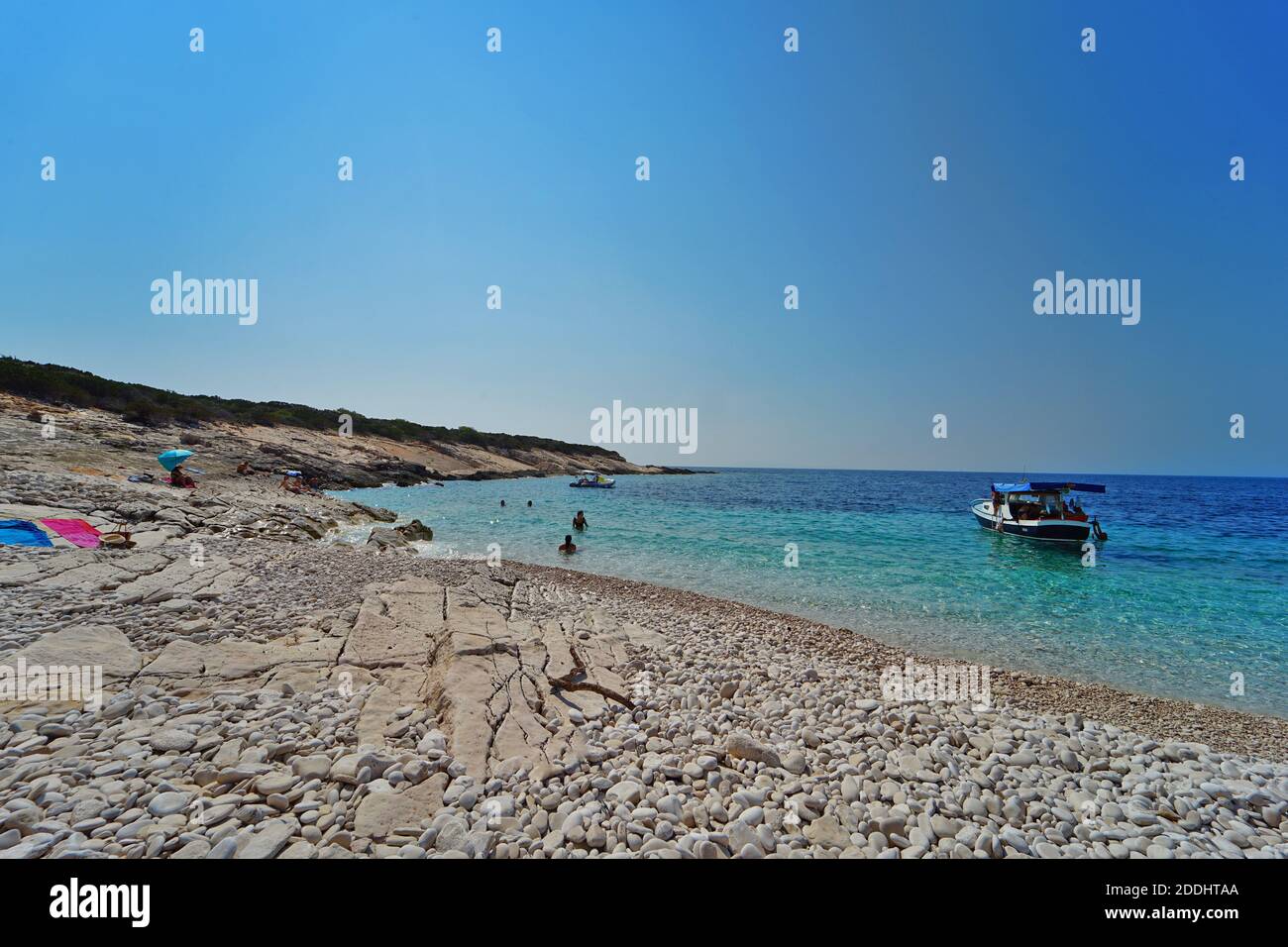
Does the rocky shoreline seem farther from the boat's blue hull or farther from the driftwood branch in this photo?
the boat's blue hull

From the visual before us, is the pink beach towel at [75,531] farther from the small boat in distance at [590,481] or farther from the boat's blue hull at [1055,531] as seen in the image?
the small boat in distance at [590,481]

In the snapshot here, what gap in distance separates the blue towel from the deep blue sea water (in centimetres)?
1188

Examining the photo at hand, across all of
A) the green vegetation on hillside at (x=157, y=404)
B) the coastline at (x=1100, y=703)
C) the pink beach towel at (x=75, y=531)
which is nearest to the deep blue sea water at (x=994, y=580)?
the coastline at (x=1100, y=703)

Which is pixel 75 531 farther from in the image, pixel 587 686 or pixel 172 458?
pixel 172 458

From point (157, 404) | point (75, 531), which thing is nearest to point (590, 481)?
point (157, 404)

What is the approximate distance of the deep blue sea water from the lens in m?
11.6

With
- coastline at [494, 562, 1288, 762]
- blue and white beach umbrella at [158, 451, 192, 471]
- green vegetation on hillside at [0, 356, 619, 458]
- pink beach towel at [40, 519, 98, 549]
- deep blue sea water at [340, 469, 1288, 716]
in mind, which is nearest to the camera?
coastline at [494, 562, 1288, 762]

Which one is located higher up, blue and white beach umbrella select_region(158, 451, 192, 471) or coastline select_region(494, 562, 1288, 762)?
blue and white beach umbrella select_region(158, 451, 192, 471)

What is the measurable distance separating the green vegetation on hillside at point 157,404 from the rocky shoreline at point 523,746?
181 ft

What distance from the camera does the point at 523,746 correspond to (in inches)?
203

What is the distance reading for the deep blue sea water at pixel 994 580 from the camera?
11.6 meters

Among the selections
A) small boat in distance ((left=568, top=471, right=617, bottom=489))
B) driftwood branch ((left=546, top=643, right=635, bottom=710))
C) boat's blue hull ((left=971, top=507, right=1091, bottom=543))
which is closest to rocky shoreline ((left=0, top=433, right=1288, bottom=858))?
driftwood branch ((left=546, top=643, right=635, bottom=710))
